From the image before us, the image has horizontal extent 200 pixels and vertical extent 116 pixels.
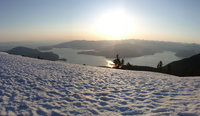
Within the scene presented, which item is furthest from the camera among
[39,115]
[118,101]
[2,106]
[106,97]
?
[106,97]

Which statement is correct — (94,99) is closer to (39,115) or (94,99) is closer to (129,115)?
(129,115)

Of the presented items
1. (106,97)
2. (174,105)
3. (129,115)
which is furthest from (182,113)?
(106,97)

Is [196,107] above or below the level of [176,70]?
above

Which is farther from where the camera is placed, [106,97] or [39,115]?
[106,97]

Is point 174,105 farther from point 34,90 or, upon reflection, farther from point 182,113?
point 34,90

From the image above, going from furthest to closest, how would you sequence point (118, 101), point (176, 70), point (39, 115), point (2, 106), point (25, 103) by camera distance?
point (176, 70) < point (118, 101) < point (25, 103) < point (2, 106) < point (39, 115)

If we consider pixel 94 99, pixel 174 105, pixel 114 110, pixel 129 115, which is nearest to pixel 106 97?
pixel 94 99

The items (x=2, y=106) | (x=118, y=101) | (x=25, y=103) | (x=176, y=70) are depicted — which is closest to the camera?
(x=2, y=106)

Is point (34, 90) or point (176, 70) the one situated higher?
point (34, 90)

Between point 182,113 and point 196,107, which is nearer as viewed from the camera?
point 182,113
